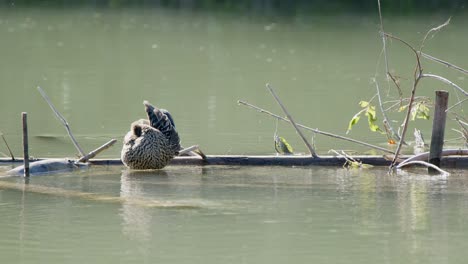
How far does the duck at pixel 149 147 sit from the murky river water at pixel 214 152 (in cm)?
11

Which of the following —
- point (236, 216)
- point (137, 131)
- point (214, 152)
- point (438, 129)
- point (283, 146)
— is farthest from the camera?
point (214, 152)

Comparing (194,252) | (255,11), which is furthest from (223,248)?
(255,11)

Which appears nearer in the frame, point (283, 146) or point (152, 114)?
point (152, 114)

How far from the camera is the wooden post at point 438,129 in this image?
26.9 feet

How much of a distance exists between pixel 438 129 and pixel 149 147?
2171mm

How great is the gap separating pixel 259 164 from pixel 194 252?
2502 millimetres

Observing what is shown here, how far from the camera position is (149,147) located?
8.23 m

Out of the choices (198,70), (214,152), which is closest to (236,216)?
(214,152)

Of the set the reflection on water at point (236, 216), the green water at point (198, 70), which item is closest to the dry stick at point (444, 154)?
the reflection on water at point (236, 216)

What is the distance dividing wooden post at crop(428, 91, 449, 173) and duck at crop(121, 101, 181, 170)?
195 cm

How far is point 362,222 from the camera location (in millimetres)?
Result: 6652

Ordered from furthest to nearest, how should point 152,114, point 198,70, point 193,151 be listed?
point 198,70 < point 152,114 < point 193,151

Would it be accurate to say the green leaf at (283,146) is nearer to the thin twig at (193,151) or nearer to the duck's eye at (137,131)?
the thin twig at (193,151)

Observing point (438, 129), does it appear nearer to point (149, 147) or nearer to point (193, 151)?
point (193, 151)
